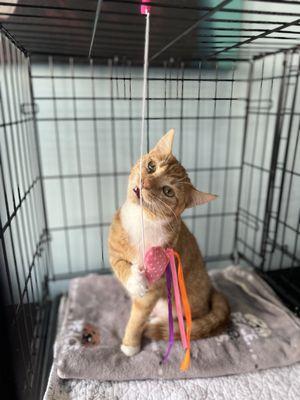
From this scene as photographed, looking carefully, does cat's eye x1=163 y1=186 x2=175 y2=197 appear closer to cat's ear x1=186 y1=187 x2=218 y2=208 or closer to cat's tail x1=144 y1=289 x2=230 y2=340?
cat's ear x1=186 y1=187 x2=218 y2=208

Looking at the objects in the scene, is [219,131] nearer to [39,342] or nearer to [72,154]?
[72,154]

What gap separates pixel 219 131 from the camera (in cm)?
142

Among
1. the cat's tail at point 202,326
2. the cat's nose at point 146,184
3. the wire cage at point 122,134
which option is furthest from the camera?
the cat's tail at point 202,326

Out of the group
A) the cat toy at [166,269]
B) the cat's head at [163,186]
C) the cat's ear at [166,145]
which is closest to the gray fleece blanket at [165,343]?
the cat toy at [166,269]

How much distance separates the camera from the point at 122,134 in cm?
135

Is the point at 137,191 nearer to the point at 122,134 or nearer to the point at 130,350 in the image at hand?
the point at 130,350

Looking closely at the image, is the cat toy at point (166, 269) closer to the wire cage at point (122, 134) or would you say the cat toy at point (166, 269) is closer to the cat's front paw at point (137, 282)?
Answer: the cat's front paw at point (137, 282)

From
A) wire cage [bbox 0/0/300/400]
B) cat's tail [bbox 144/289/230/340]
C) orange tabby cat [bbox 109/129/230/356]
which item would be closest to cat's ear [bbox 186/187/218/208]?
orange tabby cat [bbox 109/129/230/356]

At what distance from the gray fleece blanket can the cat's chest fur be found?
1.23 feet

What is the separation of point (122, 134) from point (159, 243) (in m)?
0.69

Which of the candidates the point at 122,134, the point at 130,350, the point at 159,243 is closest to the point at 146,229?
the point at 159,243

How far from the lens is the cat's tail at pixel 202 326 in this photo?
99cm

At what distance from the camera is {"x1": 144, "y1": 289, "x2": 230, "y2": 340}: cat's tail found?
99 cm

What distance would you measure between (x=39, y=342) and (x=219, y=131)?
3.71ft
